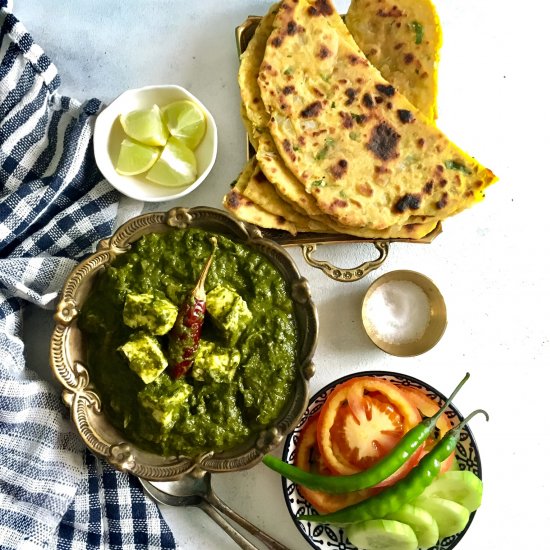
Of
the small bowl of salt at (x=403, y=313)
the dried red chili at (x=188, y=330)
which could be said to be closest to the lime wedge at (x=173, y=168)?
the dried red chili at (x=188, y=330)

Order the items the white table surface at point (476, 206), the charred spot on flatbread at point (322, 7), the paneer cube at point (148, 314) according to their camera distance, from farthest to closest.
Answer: the white table surface at point (476, 206) < the charred spot on flatbread at point (322, 7) < the paneer cube at point (148, 314)

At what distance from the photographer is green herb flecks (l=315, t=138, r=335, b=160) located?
318cm

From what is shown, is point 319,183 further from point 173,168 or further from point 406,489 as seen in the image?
point 406,489

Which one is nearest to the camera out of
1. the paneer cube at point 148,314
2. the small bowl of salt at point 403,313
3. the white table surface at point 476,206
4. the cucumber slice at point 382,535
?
the paneer cube at point 148,314

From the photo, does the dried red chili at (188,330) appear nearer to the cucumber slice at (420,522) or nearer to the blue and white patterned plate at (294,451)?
the blue and white patterned plate at (294,451)

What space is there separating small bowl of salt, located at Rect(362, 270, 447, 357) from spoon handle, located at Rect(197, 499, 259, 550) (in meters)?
1.16

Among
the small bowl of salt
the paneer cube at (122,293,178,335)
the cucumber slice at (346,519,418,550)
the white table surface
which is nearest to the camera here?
the paneer cube at (122,293,178,335)

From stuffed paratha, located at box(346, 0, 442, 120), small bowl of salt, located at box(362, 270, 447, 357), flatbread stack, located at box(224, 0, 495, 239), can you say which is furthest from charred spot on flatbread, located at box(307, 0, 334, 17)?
small bowl of salt, located at box(362, 270, 447, 357)

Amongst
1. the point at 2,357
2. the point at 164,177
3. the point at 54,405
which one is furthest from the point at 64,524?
the point at 164,177

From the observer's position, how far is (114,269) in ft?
10.2

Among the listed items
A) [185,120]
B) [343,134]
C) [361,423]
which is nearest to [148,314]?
[185,120]

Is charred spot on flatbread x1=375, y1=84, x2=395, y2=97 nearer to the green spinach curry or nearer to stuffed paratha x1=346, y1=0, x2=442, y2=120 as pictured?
stuffed paratha x1=346, y1=0, x2=442, y2=120

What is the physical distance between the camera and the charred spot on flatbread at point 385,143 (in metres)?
3.20

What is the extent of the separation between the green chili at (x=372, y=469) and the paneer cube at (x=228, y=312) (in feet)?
2.15
